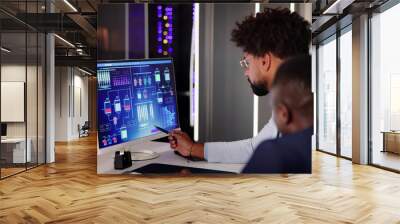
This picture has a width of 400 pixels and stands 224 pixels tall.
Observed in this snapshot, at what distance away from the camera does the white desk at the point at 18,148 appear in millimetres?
6378

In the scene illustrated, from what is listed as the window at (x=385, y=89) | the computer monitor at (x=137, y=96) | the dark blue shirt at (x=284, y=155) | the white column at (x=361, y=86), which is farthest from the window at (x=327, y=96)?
the computer monitor at (x=137, y=96)

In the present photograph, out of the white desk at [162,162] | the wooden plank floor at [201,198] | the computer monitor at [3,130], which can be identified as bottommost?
the wooden plank floor at [201,198]

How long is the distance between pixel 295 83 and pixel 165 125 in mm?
1880

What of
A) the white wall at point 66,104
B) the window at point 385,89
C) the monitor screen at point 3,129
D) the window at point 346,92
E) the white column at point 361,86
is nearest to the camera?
the monitor screen at point 3,129

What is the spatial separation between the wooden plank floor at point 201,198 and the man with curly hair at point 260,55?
0.46 meters

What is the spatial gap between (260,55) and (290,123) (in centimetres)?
104

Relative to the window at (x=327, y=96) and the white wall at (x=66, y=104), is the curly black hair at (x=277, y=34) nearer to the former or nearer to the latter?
the window at (x=327, y=96)

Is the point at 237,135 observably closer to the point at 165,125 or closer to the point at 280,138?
the point at 280,138

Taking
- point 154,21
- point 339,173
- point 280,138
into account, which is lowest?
point 339,173

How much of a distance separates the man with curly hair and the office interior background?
131 mm

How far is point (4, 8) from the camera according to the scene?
5961mm

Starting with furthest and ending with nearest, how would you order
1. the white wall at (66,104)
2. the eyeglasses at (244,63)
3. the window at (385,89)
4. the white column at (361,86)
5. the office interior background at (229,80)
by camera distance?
1. the white wall at (66,104)
2. the white column at (361,86)
3. the window at (385,89)
4. the office interior background at (229,80)
5. the eyeglasses at (244,63)

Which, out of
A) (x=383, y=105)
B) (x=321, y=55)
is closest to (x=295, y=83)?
(x=383, y=105)

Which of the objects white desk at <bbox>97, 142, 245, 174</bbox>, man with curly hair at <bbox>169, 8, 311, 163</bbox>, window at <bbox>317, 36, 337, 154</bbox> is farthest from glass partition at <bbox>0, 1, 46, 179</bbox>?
window at <bbox>317, 36, 337, 154</bbox>
